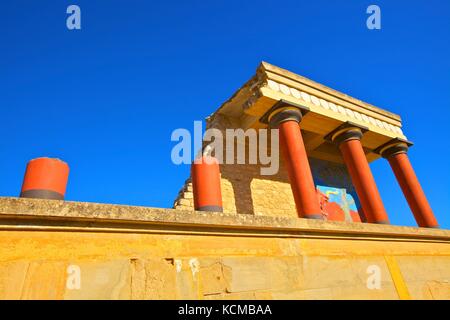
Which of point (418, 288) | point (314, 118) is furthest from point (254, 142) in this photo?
point (418, 288)

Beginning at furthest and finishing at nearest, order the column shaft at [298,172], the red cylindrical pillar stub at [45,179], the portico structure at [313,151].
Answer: the portico structure at [313,151], the column shaft at [298,172], the red cylindrical pillar stub at [45,179]

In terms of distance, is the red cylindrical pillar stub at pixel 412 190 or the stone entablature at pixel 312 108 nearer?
the stone entablature at pixel 312 108

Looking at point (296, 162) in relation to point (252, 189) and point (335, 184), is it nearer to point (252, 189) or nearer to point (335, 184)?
point (252, 189)

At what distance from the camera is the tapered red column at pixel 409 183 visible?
863 cm

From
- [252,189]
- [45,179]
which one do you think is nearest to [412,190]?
[252,189]

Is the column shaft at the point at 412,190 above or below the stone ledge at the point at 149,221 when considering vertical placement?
above

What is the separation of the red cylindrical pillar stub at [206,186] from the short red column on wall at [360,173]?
205 inches

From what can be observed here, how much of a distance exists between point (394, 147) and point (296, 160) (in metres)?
5.48

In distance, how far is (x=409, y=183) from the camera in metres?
9.23

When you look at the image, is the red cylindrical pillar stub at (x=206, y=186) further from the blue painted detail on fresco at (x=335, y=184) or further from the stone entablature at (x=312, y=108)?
the blue painted detail on fresco at (x=335, y=184)

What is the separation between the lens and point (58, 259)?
192 centimetres

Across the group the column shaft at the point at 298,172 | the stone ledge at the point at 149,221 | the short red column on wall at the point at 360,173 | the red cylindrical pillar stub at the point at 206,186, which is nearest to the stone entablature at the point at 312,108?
the short red column on wall at the point at 360,173

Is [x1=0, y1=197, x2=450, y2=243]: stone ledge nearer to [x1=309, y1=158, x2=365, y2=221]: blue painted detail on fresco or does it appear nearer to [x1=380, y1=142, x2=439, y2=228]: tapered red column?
[x1=309, y1=158, x2=365, y2=221]: blue painted detail on fresco

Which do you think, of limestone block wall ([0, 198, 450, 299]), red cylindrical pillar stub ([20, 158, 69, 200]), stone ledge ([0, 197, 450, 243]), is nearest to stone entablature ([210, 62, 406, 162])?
stone ledge ([0, 197, 450, 243])
